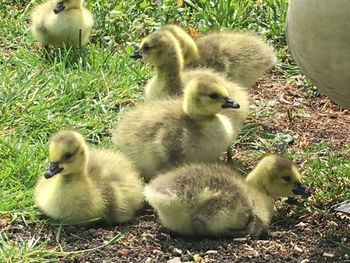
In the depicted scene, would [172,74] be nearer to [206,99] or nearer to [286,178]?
[206,99]

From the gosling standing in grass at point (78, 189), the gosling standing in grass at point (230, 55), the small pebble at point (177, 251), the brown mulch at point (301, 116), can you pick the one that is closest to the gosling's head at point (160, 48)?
the gosling standing in grass at point (230, 55)

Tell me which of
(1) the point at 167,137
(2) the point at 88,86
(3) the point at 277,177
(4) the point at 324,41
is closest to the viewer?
(4) the point at 324,41

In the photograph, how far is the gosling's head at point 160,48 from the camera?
3996 millimetres

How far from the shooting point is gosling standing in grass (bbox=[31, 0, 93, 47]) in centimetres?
486

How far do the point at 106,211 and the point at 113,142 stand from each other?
574 mm

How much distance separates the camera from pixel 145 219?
135 inches

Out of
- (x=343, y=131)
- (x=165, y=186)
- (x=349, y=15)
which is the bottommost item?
(x=343, y=131)

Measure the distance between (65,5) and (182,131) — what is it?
5.13 feet

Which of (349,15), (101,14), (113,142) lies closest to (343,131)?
(113,142)

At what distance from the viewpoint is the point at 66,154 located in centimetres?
324

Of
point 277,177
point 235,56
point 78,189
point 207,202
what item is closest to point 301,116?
point 235,56

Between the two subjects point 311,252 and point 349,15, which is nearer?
point 349,15

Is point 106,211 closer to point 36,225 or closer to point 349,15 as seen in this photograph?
point 36,225

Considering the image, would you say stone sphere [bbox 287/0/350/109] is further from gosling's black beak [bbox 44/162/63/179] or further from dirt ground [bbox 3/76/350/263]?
gosling's black beak [bbox 44/162/63/179]
